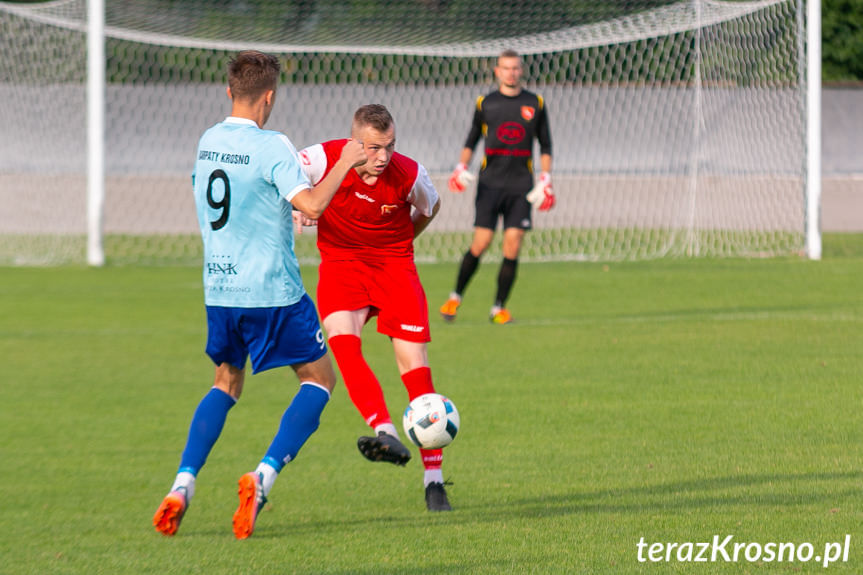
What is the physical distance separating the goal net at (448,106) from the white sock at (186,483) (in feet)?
41.2

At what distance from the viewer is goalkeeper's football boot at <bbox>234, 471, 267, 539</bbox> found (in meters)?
4.51

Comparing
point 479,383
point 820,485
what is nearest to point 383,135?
point 820,485

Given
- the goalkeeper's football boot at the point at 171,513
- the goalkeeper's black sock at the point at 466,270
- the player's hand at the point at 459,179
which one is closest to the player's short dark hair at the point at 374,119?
the goalkeeper's football boot at the point at 171,513

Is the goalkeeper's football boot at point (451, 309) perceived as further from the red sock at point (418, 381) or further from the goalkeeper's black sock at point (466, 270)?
the red sock at point (418, 381)

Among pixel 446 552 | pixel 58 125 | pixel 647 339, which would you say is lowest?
pixel 446 552

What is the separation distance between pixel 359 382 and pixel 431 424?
1.45ft

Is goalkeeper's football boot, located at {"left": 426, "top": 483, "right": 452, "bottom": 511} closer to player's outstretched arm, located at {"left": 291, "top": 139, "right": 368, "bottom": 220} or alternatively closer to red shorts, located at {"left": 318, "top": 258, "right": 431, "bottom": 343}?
red shorts, located at {"left": 318, "top": 258, "right": 431, "bottom": 343}

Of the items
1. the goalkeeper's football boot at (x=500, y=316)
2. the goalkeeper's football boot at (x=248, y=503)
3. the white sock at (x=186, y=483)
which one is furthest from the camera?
the goalkeeper's football boot at (x=500, y=316)

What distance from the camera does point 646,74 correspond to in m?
19.8

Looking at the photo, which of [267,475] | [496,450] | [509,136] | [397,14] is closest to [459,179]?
[509,136]

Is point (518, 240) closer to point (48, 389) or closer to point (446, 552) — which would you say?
point (48, 389)

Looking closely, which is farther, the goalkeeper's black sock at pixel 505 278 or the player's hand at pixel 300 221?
the goalkeeper's black sock at pixel 505 278

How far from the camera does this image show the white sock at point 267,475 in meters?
4.58

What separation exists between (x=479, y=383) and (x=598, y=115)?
50.8 feet
